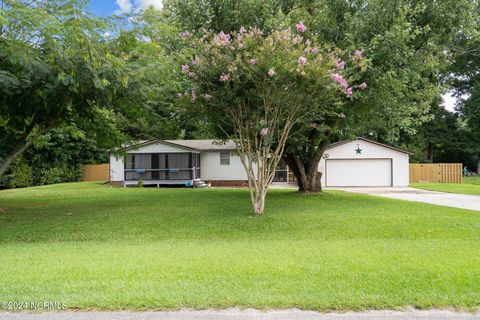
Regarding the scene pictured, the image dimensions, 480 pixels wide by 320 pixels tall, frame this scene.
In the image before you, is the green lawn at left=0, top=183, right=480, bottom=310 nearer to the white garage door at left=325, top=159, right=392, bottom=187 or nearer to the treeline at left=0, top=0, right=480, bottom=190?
the treeline at left=0, top=0, right=480, bottom=190

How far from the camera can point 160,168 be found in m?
26.2

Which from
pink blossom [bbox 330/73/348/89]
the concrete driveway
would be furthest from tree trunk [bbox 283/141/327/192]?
pink blossom [bbox 330/73/348/89]

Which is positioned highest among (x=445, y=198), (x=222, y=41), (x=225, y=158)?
(x=222, y=41)

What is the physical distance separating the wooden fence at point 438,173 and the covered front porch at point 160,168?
17839 millimetres

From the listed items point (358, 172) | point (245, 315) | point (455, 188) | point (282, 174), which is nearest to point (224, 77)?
point (245, 315)

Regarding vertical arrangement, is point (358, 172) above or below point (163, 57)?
below

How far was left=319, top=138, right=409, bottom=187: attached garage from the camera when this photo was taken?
27.1 metres

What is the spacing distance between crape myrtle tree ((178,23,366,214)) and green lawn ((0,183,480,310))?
2.45m

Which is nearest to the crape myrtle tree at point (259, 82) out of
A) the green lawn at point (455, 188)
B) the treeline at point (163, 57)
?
the treeline at point (163, 57)

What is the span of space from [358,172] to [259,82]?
19.4 meters

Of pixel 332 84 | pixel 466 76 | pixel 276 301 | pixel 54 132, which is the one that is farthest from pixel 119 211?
pixel 466 76

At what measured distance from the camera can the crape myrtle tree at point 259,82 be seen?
9281 mm

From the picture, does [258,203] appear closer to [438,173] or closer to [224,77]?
[224,77]

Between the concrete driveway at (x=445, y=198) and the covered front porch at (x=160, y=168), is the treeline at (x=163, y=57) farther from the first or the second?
the covered front porch at (x=160, y=168)
